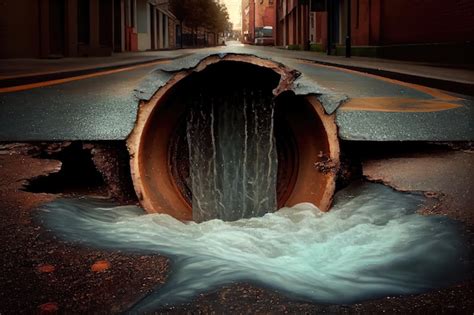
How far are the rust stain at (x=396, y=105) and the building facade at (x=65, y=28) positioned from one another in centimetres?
1288

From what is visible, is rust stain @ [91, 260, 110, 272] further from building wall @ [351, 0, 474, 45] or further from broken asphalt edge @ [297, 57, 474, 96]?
building wall @ [351, 0, 474, 45]

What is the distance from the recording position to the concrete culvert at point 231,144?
495 centimetres

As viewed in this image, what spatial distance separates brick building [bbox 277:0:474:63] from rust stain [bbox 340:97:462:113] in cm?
542

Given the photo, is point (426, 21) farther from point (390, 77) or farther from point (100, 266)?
point (100, 266)

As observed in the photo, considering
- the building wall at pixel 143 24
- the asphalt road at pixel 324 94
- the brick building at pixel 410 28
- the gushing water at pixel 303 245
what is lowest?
the gushing water at pixel 303 245

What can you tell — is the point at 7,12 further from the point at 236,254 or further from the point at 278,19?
the point at 278,19

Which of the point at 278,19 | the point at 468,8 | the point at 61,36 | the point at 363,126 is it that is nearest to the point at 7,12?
the point at 61,36

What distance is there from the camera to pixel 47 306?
2.08 metres

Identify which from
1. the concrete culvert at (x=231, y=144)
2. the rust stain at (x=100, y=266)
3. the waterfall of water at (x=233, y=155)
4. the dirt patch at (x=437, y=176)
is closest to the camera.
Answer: the rust stain at (x=100, y=266)

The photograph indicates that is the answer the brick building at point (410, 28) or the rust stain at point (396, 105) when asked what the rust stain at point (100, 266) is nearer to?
the rust stain at point (396, 105)

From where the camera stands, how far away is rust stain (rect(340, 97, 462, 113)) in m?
5.66

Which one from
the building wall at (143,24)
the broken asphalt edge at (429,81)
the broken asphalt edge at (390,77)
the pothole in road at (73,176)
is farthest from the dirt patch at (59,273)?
the building wall at (143,24)

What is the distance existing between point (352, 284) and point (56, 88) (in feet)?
20.9

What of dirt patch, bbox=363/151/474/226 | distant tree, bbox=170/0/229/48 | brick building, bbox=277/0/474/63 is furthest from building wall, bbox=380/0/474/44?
distant tree, bbox=170/0/229/48
